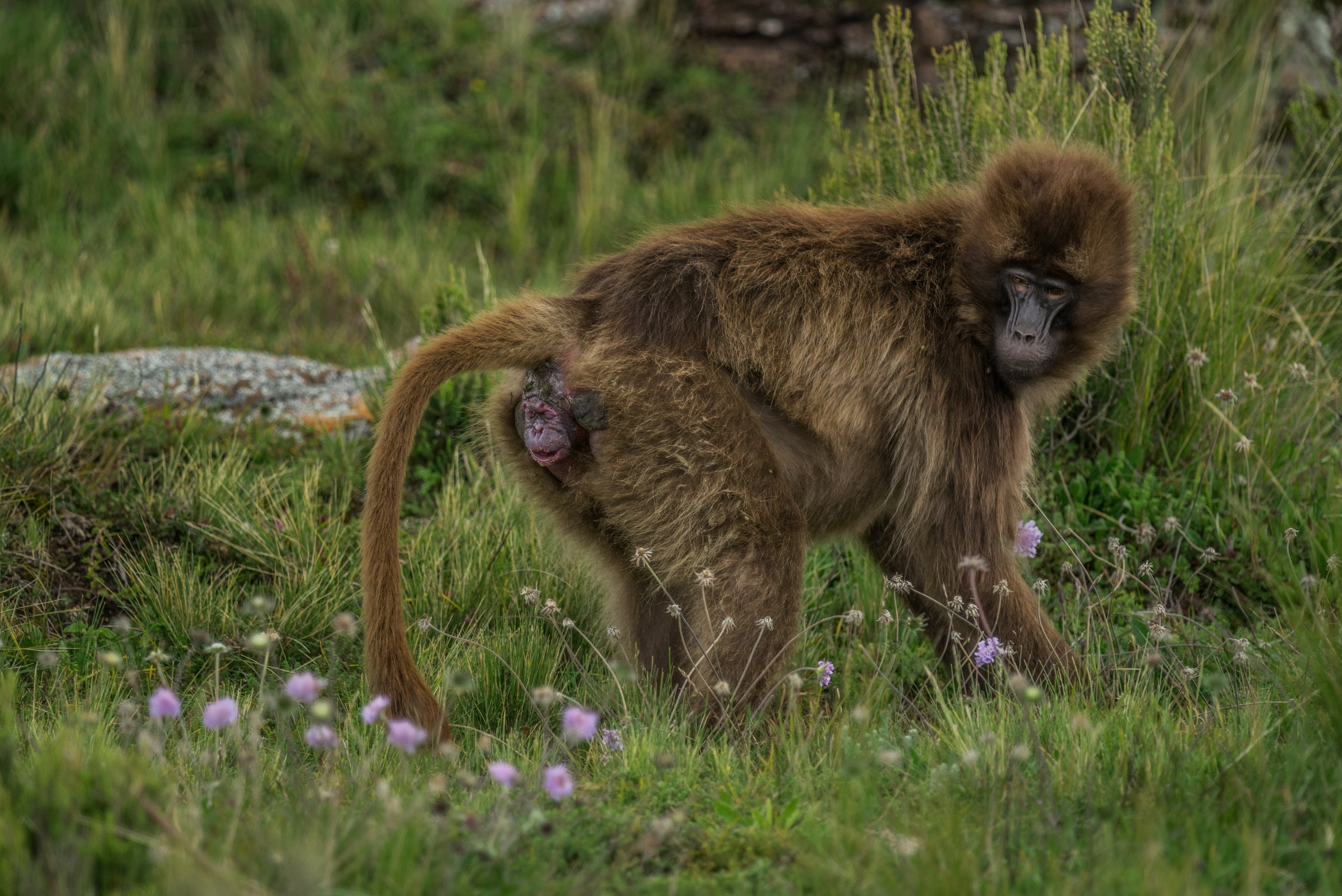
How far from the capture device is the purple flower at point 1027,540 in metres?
3.92

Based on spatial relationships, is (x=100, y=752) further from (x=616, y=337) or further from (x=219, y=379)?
(x=219, y=379)

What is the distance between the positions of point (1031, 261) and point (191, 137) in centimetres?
656

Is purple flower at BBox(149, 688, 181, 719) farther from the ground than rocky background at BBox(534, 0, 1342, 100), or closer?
closer

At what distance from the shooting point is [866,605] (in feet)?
14.4

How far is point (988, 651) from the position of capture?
3.40m

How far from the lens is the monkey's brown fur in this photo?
3.43 metres

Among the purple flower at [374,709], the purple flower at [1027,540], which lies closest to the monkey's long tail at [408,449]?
the purple flower at [374,709]

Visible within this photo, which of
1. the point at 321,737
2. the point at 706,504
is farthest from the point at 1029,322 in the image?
the point at 321,737

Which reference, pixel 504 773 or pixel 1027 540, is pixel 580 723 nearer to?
pixel 504 773

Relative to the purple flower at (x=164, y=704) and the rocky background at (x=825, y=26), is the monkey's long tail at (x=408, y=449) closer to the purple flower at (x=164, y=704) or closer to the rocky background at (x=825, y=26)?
the purple flower at (x=164, y=704)

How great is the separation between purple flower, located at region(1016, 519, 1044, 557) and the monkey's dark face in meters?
0.51

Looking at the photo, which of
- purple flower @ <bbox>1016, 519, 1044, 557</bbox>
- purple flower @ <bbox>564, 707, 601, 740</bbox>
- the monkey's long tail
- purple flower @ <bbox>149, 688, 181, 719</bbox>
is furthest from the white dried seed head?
purple flower @ <bbox>149, 688, 181, 719</bbox>

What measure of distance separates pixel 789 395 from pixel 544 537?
1156 millimetres

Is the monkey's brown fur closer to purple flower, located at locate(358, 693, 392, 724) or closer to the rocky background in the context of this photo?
purple flower, located at locate(358, 693, 392, 724)
